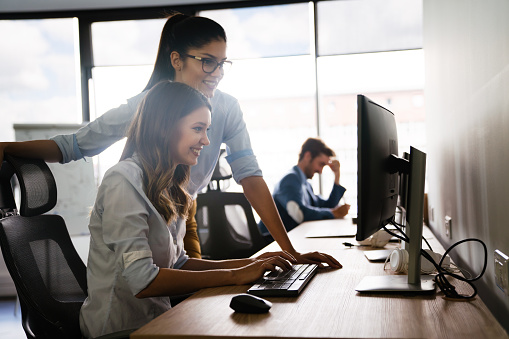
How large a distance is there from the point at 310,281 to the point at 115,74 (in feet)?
13.3

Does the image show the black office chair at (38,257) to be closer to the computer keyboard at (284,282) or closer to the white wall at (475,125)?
the computer keyboard at (284,282)

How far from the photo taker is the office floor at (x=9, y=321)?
3.53 metres

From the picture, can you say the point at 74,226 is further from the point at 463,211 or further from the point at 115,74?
the point at 463,211

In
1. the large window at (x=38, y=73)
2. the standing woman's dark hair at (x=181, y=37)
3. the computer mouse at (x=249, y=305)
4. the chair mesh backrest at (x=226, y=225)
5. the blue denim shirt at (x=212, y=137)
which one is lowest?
the chair mesh backrest at (x=226, y=225)

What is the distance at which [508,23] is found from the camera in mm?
1162

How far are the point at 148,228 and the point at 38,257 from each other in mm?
379

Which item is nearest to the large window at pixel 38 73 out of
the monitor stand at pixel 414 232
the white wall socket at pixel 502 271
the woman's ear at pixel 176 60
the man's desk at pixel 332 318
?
the woman's ear at pixel 176 60

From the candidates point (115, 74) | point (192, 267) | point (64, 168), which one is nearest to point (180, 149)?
point (192, 267)

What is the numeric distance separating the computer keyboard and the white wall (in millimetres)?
484

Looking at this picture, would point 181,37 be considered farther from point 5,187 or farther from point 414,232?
point 414,232

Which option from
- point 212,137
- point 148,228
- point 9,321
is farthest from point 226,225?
point 148,228

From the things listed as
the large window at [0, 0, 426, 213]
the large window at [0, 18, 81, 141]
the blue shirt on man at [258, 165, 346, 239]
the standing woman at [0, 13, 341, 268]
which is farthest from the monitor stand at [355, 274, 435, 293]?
the large window at [0, 18, 81, 141]

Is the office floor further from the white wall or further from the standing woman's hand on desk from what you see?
the white wall

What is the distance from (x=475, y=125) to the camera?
1.62 meters
